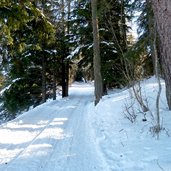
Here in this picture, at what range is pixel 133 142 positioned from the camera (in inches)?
302

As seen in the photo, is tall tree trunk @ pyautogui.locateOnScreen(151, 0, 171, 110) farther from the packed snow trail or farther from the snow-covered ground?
the packed snow trail

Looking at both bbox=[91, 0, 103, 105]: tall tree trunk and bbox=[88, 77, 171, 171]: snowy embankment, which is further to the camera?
bbox=[91, 0, 103, 105]: tall tree trunk

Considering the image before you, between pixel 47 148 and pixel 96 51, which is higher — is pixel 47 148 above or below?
below

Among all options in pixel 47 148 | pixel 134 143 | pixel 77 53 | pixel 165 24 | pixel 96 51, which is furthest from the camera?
pixel 77 53

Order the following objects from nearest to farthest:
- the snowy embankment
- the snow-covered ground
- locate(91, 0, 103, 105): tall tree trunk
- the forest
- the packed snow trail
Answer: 1. the snowy embankment
2. the snow-covered ground
3. the packed snow trail
4. the forest
5. locate(91, 0, 103, 105): tall tree trunk

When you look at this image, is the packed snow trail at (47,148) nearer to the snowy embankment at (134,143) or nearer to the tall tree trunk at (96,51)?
the snowy embankment at (134,143)

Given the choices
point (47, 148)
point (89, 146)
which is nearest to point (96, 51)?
point (89, 146)

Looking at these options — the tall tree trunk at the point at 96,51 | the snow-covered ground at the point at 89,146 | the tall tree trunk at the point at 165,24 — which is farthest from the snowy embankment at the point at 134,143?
the tall tree trunk at the point at 96,51

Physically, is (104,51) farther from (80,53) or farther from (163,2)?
(163,2)

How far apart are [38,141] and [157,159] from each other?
3.96 meters

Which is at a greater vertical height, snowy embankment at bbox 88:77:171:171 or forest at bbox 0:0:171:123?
forest at bbox 0:0:171:123

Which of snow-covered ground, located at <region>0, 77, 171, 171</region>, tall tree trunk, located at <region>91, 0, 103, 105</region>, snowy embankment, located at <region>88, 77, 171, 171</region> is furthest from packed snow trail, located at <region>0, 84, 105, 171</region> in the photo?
tall tree trunk, located at <region>91, 0, 103, 105</region>

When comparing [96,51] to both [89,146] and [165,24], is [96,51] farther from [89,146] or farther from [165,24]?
[165,24]

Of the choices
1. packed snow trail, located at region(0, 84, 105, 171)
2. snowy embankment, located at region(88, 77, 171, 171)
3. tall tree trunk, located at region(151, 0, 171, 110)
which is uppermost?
tall tree trunk, located at region(151, 0, 171, 110)
